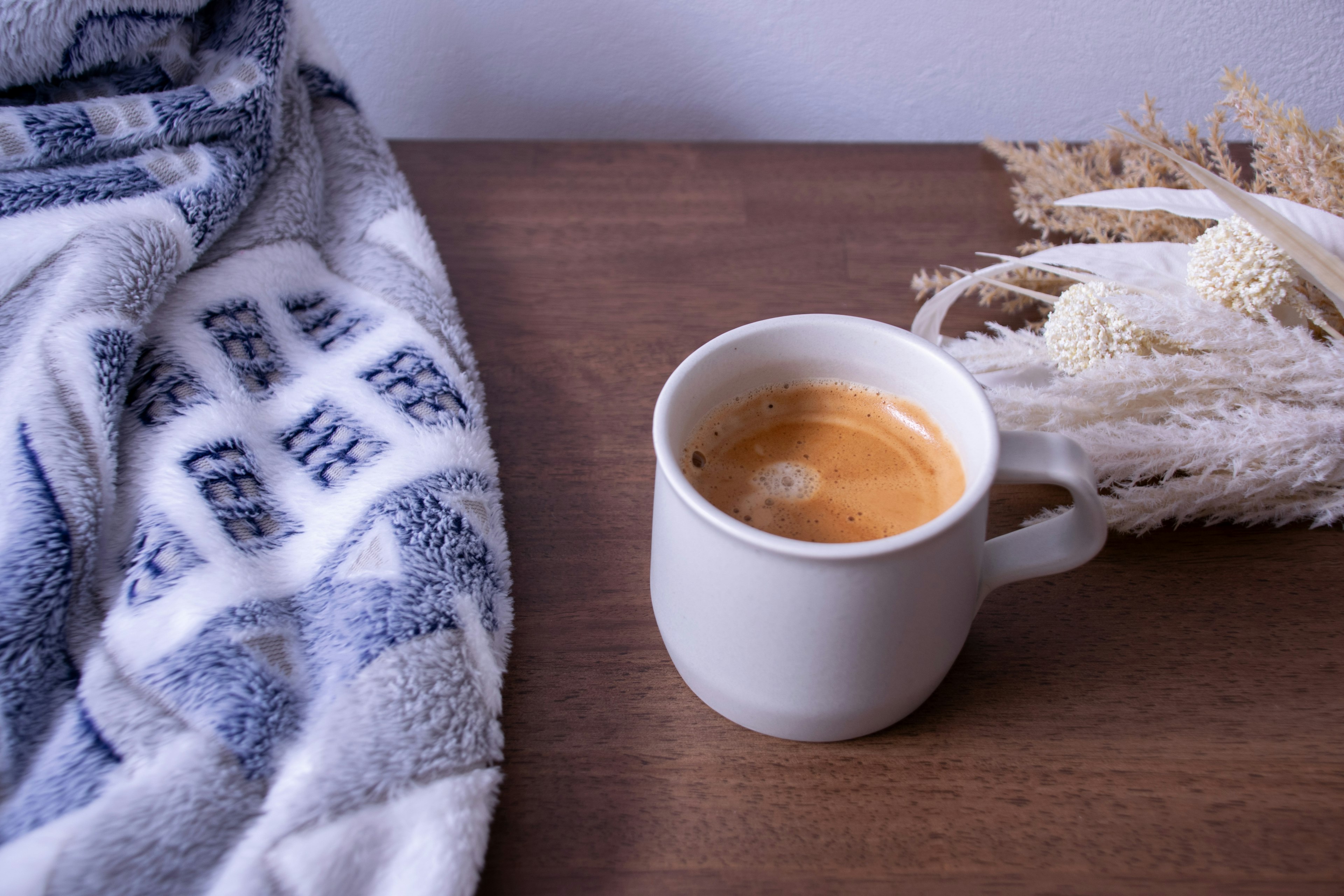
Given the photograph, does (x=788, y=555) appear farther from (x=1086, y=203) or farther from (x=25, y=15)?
(x=25, y=15)

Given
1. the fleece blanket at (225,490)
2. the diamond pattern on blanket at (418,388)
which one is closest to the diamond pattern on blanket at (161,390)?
the fleece blanket at (225,490)

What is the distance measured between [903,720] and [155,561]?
1.35ft

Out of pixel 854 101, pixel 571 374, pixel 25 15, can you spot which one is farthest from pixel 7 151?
pixel 854 101

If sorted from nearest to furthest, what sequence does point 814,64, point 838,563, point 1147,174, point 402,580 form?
point 838,563 → point 402,580 → point 1147,174 → point 814,64

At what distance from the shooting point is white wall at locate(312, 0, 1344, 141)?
947 mm

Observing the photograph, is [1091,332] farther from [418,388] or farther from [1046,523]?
[418,388]

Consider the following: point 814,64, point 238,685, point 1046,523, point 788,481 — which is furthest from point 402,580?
point 814,64

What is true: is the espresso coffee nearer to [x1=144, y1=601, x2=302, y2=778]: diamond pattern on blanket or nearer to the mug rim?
the mug rim

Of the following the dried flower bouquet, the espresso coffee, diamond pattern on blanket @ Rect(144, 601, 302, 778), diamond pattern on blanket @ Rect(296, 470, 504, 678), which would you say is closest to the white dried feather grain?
the dried flower bouquet

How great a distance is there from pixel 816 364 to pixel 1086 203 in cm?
29

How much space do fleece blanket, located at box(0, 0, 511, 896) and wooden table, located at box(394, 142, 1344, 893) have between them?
1.8 inches

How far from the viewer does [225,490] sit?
0.53 metres

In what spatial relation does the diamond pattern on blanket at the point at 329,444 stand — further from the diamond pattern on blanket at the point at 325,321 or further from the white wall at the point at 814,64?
the white wall at the point at 814,64

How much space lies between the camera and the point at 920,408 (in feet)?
1.65
